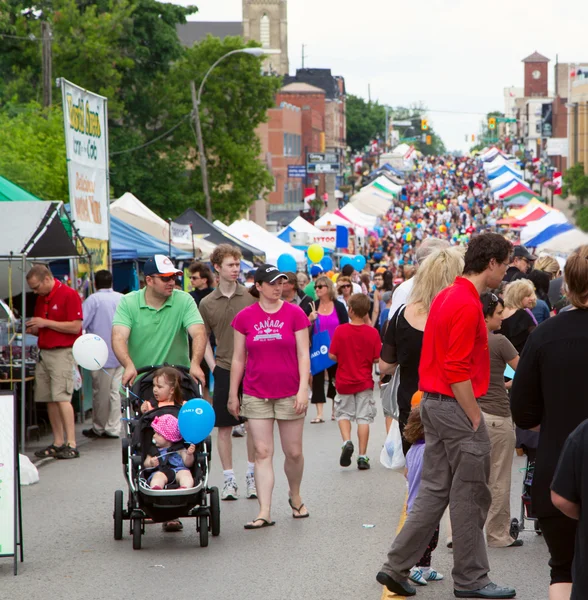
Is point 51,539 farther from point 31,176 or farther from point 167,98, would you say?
point 167,98

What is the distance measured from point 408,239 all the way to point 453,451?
2041 inches

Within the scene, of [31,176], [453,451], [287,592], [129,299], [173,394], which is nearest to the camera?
[453,451]

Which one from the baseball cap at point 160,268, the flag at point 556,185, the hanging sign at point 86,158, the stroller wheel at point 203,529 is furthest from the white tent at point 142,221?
the flag at point 556,185

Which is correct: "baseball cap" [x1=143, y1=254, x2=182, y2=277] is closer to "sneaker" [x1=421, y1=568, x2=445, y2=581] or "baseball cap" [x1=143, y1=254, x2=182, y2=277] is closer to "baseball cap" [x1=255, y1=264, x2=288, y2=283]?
"baseball cap" [x1=255, y1=264, x2=288, y2=283]

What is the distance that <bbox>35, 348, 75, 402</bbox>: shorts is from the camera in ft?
38.8

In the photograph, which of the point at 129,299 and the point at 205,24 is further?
the point at 205,24

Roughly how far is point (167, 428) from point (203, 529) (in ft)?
2.26

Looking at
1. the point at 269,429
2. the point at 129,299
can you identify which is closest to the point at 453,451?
the point at 269,429

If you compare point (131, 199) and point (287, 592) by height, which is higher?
point (131, 199)

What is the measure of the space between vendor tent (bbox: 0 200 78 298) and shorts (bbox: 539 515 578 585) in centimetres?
759

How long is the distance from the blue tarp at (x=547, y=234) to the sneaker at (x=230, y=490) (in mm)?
22475

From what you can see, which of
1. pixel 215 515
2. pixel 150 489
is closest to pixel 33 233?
pixel 215 515

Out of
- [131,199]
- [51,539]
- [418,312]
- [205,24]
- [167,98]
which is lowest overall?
[51,539]

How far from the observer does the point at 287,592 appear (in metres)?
6.64
